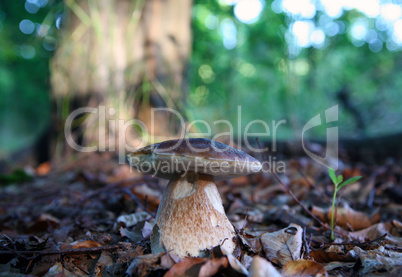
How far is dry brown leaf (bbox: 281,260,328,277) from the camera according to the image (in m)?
1.03

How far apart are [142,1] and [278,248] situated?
4.52m

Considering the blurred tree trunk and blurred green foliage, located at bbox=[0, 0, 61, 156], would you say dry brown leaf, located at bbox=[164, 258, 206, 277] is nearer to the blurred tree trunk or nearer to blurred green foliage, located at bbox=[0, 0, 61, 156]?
the blurred tree trunk

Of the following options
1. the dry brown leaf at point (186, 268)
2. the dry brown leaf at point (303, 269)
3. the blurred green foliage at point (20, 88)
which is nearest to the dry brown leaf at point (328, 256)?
the dry brown leaf at point (303, 269)

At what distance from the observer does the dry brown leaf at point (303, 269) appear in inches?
40.6

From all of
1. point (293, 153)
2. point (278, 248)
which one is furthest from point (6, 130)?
point (278, 248)

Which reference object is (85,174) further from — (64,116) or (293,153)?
(293,153)

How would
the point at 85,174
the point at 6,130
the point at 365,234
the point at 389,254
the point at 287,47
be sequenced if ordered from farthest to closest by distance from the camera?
the point at 6,130, the point at 287,47, the point at 85,174, the point at 365,234, the point at 389,254

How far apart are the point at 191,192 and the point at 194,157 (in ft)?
1.17

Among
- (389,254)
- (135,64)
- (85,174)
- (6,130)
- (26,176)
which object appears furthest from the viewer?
(6,130)

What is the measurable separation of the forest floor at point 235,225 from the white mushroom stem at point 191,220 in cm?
7

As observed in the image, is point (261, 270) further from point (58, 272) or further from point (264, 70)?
point (264, 70)

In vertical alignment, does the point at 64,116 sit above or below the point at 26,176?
above

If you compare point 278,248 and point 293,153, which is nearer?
point 278,248

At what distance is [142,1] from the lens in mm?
4391
